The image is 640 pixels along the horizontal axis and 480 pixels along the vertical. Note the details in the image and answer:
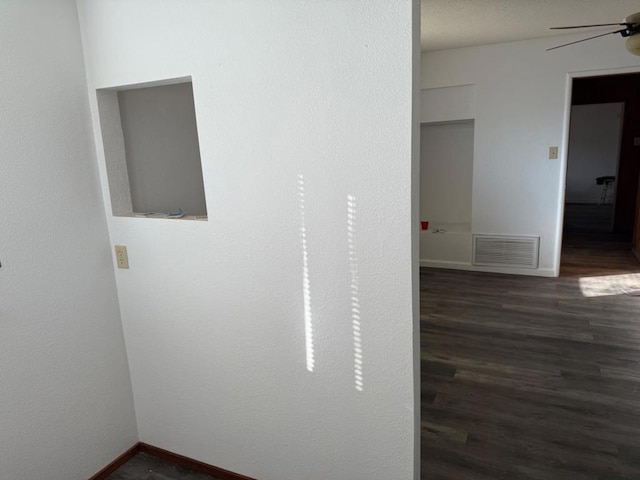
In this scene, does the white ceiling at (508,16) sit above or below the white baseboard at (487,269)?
A: above

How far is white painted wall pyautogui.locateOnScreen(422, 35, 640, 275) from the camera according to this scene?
15.2 ft

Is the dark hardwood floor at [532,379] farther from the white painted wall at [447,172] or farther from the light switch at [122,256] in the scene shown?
the light switch at [122,256]

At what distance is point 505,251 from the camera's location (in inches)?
204

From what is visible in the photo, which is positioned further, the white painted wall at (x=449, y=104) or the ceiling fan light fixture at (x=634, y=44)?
the white painted wall at (x=449, y=104)

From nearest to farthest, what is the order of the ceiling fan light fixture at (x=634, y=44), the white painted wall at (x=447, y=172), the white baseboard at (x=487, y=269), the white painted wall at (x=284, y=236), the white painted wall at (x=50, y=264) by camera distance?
the white painted wall at (x=284, y=236)
the white painted wall at (x=50, y=264)
the ceiling fan light fixture at (x=634, y=44)
the white baseboard at (x=487, y=269)
the white painted wall at (x=447, y=172)

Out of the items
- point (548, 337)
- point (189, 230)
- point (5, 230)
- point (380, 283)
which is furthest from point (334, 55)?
point (548, 337)

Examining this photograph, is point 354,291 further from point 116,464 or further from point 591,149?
point 591,149

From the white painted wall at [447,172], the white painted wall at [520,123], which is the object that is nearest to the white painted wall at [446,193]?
the white painted wall at [447,172]

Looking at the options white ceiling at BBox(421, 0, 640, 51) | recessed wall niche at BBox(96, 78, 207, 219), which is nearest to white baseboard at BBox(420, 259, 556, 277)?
white ceiling at BBox(421, 0, 640, 51)

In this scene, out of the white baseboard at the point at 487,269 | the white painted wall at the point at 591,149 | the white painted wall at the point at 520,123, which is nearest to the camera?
the white painted wall at the point at 520,123

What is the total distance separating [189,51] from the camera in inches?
69.0

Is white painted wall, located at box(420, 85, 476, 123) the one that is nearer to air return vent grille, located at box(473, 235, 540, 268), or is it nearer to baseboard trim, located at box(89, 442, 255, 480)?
air return vent grille, located at box(473, 235, 540, 268)

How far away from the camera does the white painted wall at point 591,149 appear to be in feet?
32.0

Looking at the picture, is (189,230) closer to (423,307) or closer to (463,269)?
(423,307)
